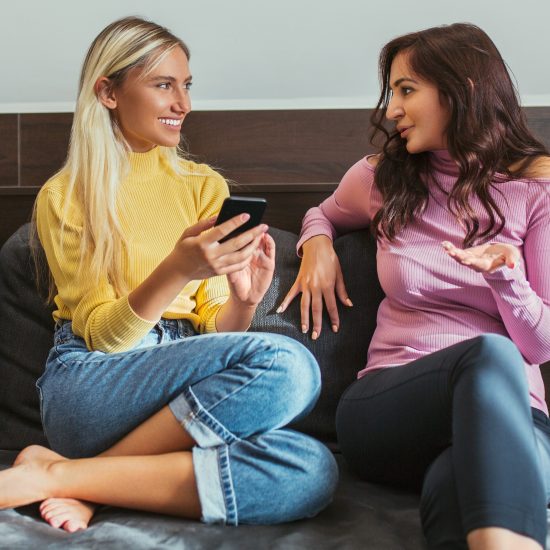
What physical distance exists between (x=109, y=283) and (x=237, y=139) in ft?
2.29

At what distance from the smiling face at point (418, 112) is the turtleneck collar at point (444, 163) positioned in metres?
0.03

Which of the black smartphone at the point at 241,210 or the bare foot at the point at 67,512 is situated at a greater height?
the black smartphone at the point at 241,210

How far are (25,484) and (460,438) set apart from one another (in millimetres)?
625

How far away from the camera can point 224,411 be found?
128cm

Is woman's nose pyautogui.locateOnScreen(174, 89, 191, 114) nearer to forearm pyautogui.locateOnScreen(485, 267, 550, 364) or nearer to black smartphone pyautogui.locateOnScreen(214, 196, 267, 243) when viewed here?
black smartphone pyautogui.locateOnScreen(214, 196, 267, 243)

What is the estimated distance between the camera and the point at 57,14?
Answer: 208cm

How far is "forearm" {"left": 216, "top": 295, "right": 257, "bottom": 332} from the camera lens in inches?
59.7

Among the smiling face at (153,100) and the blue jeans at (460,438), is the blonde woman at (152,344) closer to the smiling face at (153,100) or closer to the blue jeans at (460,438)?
the smiling face at (153,100)

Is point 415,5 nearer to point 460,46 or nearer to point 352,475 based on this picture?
point 460,46

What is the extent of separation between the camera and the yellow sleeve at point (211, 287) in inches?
62.3

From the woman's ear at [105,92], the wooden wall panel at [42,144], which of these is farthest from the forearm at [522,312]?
the wooden wall panel at [42,144]

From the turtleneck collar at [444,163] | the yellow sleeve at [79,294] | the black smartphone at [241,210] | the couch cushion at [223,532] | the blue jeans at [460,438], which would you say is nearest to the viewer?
the blue jeans at [460,438]

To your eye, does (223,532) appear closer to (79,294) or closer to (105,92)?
(79,294)

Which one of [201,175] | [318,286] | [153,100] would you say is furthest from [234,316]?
[153,100]
